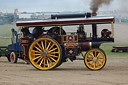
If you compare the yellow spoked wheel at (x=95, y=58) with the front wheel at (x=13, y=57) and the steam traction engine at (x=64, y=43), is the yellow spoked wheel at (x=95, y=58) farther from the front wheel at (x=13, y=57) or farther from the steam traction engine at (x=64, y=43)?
the front wheel at (x=13, y=57)

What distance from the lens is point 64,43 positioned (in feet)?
67.5

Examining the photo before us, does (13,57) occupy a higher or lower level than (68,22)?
lower

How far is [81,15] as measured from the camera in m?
20.4

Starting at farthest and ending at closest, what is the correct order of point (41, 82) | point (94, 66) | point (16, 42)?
point (16, 42)
point (94, 66)
point (41, 82)

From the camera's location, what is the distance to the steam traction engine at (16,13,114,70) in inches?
793

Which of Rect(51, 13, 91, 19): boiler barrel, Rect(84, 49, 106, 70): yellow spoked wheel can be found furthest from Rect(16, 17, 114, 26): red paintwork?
Rect(84, 49, 106, 70): yellow spoked wheel

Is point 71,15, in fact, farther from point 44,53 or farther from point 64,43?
point 44,53

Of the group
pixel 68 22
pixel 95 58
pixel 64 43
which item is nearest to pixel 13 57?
pixel 64 43

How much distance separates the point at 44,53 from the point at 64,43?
106 centimetres

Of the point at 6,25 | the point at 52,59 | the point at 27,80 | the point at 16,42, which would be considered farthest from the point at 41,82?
the point at 6,25

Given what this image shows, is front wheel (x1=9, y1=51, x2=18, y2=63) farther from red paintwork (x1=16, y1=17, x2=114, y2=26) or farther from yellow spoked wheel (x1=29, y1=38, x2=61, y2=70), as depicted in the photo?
red paintwork (x1=16, y1=17, x2=114, y2=26)

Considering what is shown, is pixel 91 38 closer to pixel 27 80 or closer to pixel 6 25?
pixel 27 80

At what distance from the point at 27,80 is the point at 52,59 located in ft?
15.6

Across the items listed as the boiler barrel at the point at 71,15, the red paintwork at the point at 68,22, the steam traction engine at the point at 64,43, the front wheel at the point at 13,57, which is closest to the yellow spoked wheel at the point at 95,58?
the steam traction engine at the point at 64,43
